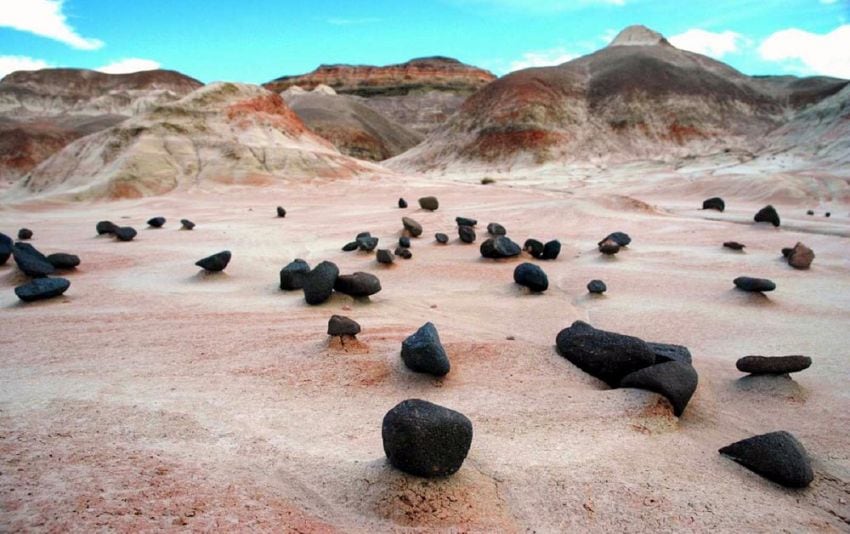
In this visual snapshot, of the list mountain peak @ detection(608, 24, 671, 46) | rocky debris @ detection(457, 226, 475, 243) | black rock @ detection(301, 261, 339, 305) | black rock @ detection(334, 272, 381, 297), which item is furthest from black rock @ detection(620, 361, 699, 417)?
mountain peak @ detection(608, 24, 671, 46)

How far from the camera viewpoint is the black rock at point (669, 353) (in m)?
2.59

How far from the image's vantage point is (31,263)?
4.16 meters

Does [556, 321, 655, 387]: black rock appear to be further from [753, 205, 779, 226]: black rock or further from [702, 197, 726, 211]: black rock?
[702, 197, 726, 211]: black rock

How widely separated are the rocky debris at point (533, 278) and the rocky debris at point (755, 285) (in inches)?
56.2

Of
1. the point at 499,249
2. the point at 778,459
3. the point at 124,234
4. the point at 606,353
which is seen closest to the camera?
the point at 778,459

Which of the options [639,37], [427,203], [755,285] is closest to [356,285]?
[755,285]

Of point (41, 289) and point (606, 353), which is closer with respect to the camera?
point (606, 353)

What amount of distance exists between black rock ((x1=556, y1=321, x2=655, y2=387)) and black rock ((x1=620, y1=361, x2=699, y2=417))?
10 centimetres

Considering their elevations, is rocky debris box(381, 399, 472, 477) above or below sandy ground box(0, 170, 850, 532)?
above

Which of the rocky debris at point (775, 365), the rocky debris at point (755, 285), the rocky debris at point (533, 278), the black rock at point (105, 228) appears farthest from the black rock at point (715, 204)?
the black rock at point (105, 228)

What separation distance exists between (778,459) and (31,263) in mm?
4869

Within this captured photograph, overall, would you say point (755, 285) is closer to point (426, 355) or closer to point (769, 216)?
point (426, 355)

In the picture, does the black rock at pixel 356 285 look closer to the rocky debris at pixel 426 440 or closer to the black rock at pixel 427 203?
the rocky debris at pixel 426 440

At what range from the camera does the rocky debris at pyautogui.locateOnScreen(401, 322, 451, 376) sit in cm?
246
